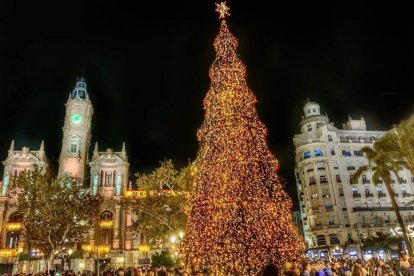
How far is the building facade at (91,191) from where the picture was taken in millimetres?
46269

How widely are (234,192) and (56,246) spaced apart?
2679cm

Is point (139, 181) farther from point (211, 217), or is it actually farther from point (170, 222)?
point (211, 217)

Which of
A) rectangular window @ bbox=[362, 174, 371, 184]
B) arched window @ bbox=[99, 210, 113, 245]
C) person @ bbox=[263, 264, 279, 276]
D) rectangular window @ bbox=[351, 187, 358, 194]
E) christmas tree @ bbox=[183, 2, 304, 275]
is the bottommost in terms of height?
person @ bbox=[263, 264, 279, 276]

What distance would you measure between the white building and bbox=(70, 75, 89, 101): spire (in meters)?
40.1

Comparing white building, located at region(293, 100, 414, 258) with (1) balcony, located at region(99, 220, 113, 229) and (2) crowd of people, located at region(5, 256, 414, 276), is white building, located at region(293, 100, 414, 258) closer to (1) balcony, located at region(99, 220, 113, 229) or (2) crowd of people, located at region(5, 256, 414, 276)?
(2) crowd of people, located at region(5, 256, 414, 276)

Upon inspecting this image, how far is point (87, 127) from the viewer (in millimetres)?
55250

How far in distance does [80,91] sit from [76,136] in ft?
31.0

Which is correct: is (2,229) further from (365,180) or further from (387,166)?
(365,180)

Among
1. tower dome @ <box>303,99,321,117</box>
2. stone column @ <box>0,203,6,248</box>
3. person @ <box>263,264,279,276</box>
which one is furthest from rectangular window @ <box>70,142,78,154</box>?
person @ <box>263,264,279,276</box>

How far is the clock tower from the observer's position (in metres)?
52.1

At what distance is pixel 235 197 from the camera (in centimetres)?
1480

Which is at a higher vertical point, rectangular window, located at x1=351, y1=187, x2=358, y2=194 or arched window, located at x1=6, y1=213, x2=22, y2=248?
rectangular window, located at x1=351, y1=187, x2=358, y2=194

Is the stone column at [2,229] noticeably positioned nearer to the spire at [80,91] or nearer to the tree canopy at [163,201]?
the spire at [80,91]

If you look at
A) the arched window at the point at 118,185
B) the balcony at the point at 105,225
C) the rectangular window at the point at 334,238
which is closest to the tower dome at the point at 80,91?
the arched window at the point at 118,185
